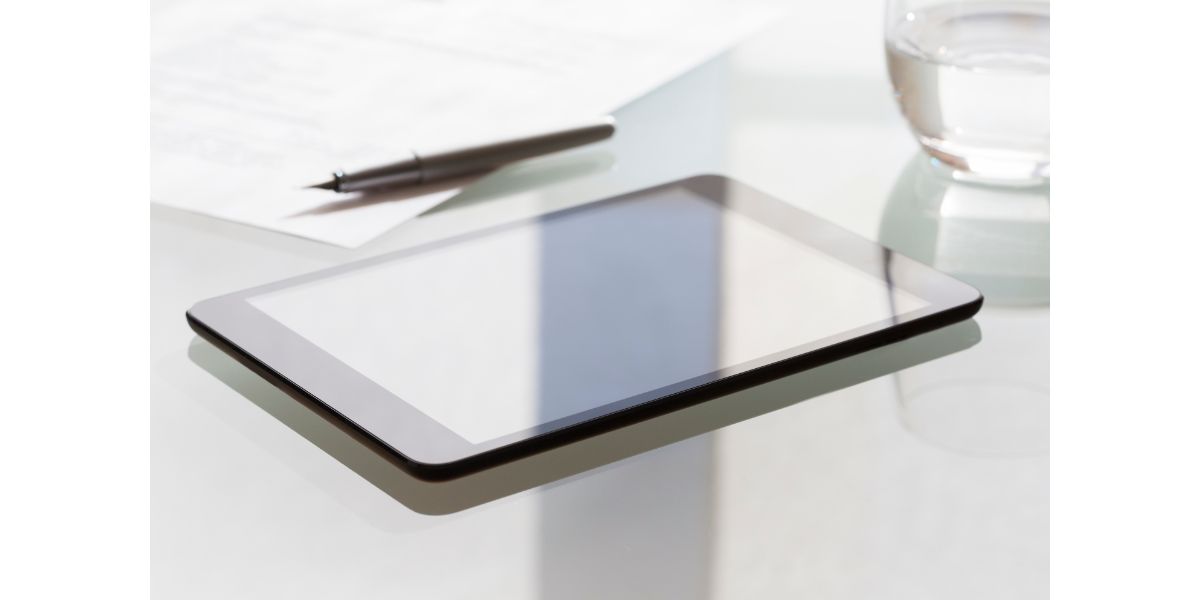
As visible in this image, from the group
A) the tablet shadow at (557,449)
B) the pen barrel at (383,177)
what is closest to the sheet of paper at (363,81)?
the pen barrel at (383,177)

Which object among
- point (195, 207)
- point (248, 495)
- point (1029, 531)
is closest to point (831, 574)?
point (1029, 531)

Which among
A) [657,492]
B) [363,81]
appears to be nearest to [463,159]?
[363,81]

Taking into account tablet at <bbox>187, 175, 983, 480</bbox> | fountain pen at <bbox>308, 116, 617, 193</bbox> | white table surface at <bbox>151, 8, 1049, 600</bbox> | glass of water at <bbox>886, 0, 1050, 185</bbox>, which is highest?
glass of water at <bbox>886, 0, 1050, 185</bbox>

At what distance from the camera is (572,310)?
1.50 feet

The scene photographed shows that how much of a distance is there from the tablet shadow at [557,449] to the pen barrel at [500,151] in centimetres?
18

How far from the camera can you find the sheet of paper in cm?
60

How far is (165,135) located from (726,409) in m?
0.37

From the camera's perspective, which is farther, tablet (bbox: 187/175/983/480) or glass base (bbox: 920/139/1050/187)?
glass base (bbox: 920/139/1050/187)

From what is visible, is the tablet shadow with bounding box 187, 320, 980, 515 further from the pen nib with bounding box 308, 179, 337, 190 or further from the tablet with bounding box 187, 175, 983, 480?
the pen nib with bounding box 308, 179, 337, 190

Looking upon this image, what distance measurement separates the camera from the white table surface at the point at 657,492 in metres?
0.36

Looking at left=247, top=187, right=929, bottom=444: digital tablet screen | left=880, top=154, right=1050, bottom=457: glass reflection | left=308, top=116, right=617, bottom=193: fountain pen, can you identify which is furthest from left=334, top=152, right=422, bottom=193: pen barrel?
left=880, top=154, right=1050, bottom=457: glass reflection

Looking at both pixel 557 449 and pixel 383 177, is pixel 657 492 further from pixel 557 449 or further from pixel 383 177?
pixel 383 177

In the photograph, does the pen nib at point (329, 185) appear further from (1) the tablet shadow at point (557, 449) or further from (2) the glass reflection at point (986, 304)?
(2) the glass reflection at point (986, 304)

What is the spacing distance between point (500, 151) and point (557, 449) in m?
0.26
